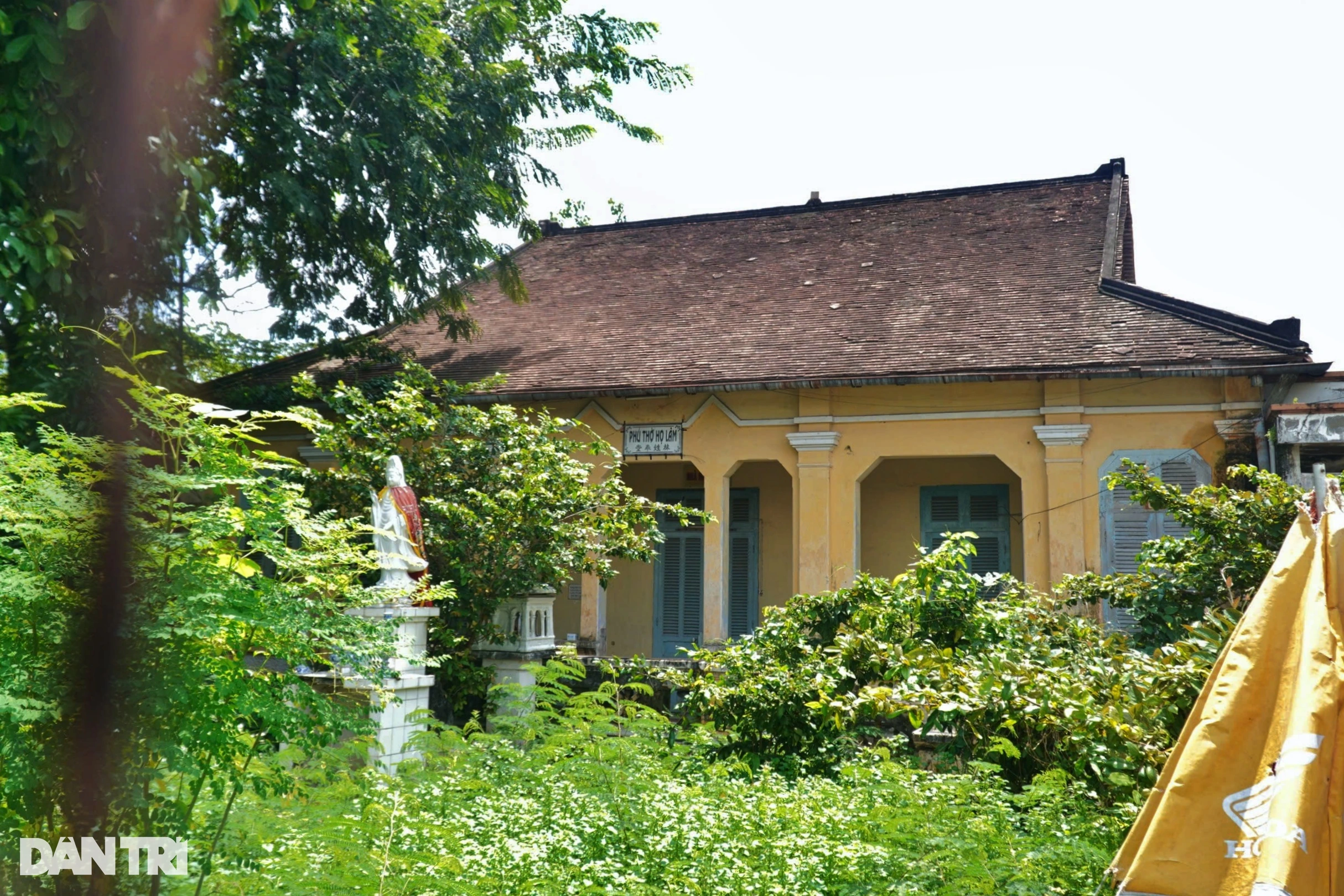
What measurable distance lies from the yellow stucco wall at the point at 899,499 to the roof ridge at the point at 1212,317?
2.30 metres

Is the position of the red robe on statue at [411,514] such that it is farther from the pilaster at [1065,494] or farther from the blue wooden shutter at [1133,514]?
the blue wooden shutter at [1133,514]

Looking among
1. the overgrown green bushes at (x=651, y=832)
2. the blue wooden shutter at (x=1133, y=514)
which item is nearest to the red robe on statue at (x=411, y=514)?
the overgrown green bushes at (x=651, y=832)

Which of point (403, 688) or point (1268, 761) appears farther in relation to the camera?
point (403, 688)

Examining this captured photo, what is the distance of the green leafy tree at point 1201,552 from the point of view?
573 centimetres

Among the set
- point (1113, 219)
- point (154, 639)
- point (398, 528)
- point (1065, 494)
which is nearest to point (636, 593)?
point (1065, 494)

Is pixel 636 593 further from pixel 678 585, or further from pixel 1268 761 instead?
pixel 1268 761

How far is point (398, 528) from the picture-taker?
7.38m

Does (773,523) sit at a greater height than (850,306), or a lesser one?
lesser

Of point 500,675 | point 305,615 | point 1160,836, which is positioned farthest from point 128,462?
point 500,675

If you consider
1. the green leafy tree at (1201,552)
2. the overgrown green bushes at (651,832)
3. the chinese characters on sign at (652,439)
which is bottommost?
the overgrown green bushes at (651,832)

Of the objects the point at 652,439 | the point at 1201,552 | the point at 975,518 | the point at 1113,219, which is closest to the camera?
the point at 1201,552

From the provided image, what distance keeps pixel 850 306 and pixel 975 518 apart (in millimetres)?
2837

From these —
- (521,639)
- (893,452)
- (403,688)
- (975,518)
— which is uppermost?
(893,452)

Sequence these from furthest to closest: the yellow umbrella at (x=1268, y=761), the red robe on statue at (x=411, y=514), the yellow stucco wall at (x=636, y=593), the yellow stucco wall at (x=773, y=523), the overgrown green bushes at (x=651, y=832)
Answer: the yellow stucco wall at (x=636, y=593), the yellow stucco wall at (x=773, y=523), the red robe on statue at (x=411, y=514), the overgrown green bushes at (x=651, y=832), the yellow umbrella at (x=1268, y=761)
